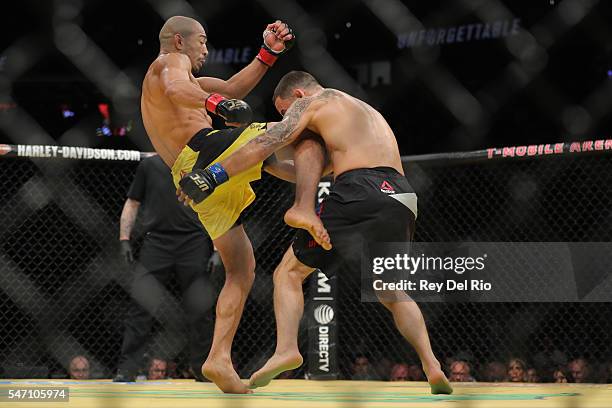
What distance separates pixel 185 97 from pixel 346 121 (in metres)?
0.47

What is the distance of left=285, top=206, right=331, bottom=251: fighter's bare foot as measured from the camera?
2.39 m

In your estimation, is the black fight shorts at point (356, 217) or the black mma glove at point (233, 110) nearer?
the black mma glove at point (233, 110)

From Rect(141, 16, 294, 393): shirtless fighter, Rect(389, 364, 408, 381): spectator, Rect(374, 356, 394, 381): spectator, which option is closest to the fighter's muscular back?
Rect(141, 16, 294, 393): shirtless fighter

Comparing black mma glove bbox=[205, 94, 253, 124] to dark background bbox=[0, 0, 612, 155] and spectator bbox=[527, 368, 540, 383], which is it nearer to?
spectator bbox=[527, 368, 540, 383]

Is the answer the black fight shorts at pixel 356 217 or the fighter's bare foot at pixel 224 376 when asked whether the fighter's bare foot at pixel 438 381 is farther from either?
the fighter's bare foot at pixel 224 376

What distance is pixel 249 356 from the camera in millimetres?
4738

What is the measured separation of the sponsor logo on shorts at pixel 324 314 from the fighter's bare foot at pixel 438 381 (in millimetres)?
1420

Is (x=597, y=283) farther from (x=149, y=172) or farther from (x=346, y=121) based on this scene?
(x=149, y=172)

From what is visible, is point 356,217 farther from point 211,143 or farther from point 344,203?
point 211,143

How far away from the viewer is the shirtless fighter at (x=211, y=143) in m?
2.52

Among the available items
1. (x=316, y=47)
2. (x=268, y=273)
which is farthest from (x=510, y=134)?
(x=268, y=273)

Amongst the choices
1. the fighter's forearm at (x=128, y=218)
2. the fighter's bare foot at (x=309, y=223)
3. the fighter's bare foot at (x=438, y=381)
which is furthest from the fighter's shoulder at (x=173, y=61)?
the fighter's forearm at (x=128, y=218)

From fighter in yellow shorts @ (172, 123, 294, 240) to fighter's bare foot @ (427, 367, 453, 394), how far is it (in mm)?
A: 726

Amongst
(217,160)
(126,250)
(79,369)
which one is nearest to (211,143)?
(217,160)
